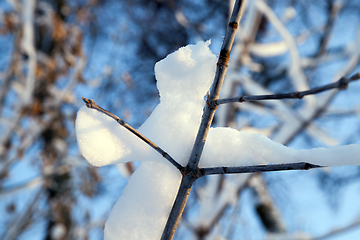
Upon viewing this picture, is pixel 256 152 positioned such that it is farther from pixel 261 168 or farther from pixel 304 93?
pixel 304 93

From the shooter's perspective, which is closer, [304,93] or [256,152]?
[304,93]

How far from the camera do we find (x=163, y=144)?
46cm

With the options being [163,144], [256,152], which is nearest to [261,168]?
[256,152]

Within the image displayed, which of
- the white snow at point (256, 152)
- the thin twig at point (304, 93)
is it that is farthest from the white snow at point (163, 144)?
the thin twig at point (304, 93)

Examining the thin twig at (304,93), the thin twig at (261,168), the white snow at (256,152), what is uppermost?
the thin twig at (304,93)

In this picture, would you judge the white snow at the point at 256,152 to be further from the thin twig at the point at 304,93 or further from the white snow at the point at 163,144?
the thin twig at the point at 304,93

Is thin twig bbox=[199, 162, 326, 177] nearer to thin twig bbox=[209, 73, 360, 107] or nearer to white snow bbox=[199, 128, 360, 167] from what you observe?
white snow bbox=[199, 128, 360, 167]

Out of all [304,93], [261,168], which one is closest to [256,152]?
[261,168]

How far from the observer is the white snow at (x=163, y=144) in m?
0.45

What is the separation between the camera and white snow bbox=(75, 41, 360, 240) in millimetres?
448

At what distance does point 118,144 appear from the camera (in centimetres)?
46

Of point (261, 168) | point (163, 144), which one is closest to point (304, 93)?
point (261, 168)

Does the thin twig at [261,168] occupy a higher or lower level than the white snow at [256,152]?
lower

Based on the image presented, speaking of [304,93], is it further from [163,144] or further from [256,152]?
[163,144]
